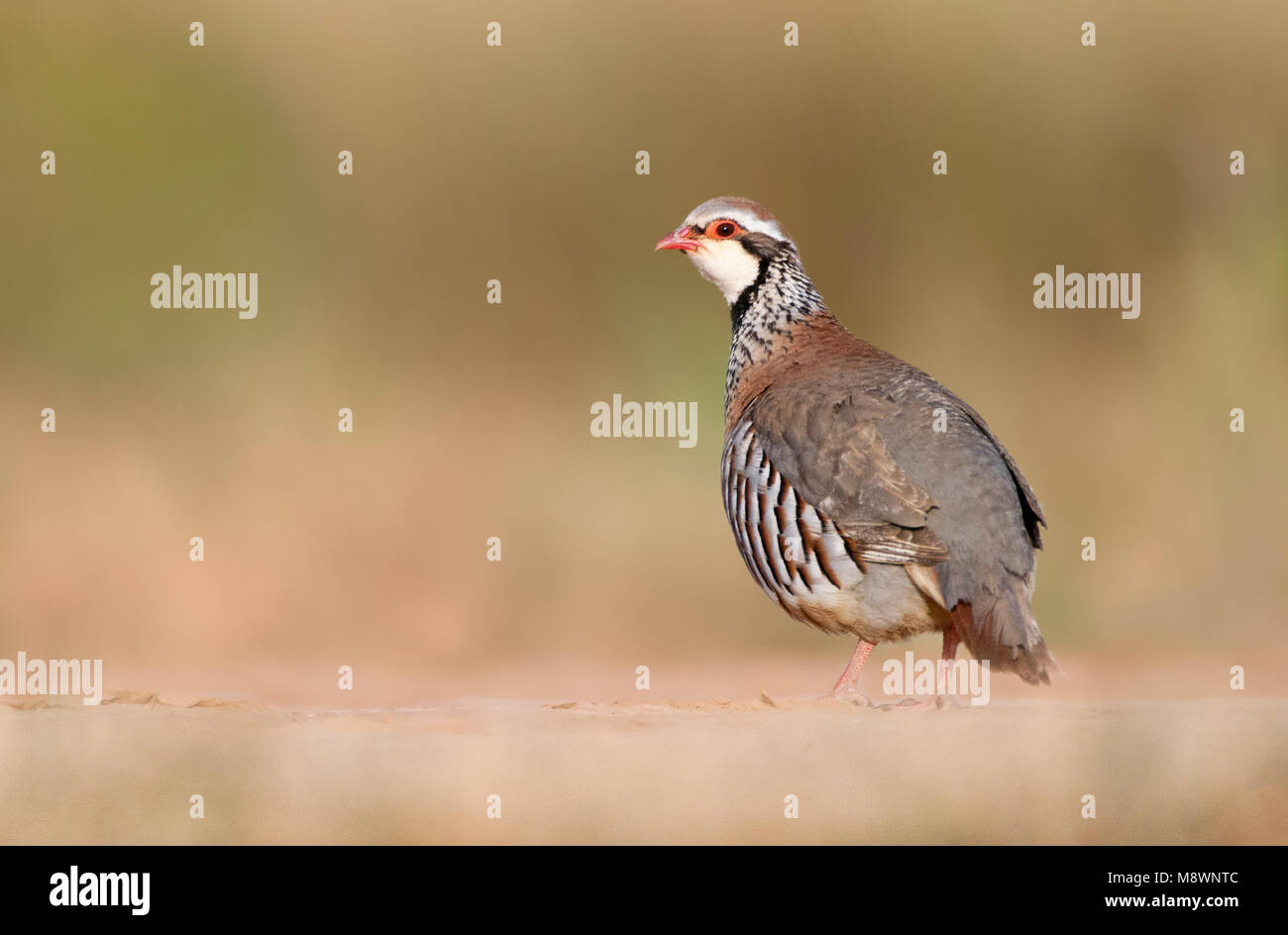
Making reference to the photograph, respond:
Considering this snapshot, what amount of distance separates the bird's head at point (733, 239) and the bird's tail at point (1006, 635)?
196cm

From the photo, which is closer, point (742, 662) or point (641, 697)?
point (641, 697)

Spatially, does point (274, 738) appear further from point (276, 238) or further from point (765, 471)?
point (276, 238)

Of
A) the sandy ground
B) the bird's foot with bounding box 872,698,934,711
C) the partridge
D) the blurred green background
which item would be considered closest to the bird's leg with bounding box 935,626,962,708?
the partridge

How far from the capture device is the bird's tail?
4770mm

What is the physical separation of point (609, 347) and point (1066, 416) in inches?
112

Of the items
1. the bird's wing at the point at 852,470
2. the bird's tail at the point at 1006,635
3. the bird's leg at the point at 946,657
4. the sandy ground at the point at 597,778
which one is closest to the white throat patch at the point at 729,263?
the bird's wing at the point at 852,470

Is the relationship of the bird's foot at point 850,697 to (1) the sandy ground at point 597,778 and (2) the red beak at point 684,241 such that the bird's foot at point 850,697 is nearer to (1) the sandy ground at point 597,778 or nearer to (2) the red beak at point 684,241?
(1) the sandy ground at point 597,778

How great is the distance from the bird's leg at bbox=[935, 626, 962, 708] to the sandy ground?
1414mm

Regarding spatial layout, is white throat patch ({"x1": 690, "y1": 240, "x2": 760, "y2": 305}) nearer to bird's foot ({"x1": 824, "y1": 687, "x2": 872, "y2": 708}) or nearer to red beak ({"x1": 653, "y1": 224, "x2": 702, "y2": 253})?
red beak ({"x1": 653, "y1": 224, "x2": 702, "y2": 253})

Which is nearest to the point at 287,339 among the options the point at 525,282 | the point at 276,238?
the point at 276,238

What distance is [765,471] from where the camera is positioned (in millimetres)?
5465

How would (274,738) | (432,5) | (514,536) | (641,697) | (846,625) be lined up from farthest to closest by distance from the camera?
(432,5)
(514,536)
(641,697)
(846,625)
(274,738)

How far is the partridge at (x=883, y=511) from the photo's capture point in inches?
194

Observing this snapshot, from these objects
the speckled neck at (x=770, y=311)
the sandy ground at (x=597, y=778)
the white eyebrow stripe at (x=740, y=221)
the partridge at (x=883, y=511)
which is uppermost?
the white eyebrow stripe at (x=740, y=221)
